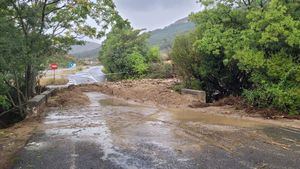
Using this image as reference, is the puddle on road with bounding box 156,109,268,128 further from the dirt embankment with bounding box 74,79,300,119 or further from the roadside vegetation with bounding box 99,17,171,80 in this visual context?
the roadside vegetation with bounding box 99,17,171,80

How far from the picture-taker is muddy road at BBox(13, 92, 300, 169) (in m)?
6.49

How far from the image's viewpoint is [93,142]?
321 inches

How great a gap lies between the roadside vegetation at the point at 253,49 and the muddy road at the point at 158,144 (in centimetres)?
237

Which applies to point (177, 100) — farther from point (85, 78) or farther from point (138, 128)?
point (85, 78)

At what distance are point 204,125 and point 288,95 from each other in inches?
148

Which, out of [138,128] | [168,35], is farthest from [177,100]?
[168,35]

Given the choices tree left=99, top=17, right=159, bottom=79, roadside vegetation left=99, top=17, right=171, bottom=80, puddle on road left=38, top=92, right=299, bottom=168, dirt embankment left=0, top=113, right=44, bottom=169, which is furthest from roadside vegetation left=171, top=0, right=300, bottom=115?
tree left=99, top=17, right=159, bottom=79

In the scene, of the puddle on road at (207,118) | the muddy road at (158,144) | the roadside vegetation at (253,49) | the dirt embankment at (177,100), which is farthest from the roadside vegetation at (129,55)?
the muddy road at (158,144)

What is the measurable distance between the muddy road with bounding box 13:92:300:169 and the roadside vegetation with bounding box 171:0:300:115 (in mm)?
2370

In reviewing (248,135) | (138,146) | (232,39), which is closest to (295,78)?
(232,39)

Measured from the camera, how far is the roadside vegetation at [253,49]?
12.5 m

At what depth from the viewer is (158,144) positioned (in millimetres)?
7895

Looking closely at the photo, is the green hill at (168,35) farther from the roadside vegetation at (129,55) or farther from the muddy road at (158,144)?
the muddy road at (158,144)

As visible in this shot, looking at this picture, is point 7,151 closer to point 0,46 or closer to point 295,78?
point 0,46
